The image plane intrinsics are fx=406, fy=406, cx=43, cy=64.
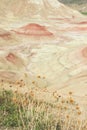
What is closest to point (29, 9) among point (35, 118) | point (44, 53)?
point (44, 53)

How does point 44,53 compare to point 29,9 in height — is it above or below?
above

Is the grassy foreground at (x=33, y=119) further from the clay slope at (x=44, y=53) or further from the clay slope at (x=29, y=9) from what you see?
the clay slope at (x=29, y=9)

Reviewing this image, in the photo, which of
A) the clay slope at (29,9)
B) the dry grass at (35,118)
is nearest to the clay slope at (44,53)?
the clay slope at (29,9)

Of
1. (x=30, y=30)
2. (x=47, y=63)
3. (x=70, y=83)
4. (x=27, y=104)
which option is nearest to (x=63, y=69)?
(x=47, y=63)

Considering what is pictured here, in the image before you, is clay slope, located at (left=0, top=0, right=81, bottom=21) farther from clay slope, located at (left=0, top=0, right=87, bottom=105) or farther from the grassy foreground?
the grassy foreground

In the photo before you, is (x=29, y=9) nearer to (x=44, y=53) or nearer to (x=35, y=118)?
(x=44, y=53)

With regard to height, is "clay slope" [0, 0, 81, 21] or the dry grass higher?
the dry grass

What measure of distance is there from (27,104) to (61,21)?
47505 millimetres

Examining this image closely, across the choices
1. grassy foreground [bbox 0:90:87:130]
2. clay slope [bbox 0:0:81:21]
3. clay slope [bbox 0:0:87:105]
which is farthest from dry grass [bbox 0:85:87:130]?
clay slope [bbox 0:0:81:21]

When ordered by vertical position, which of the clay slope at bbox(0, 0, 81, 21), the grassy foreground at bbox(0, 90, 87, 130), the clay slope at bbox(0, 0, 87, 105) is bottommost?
the clay slope at bbox(0, 0, 81, 21)

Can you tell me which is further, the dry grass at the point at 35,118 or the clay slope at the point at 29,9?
the clay slope at the point at 29,9

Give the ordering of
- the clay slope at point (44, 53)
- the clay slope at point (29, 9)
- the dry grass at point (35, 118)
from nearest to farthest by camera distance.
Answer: the dry grass at point (35, 118)
the clay slope at point (44, 53)
the clay slope at point (29, 9)

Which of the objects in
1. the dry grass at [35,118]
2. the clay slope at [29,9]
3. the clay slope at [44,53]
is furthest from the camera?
the clay slope at [29,9]

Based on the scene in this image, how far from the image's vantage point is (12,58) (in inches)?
1145
